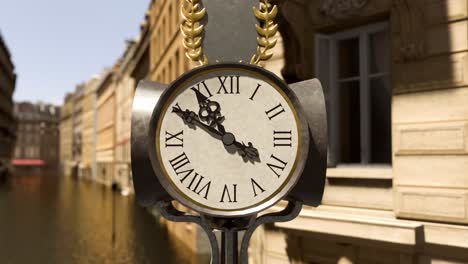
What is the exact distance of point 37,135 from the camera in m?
145

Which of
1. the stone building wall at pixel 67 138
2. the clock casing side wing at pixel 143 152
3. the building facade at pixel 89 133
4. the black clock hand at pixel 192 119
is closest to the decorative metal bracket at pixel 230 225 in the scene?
the clock casing side wing at pixel 143 152

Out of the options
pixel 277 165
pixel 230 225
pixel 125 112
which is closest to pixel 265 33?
pixel 277 165

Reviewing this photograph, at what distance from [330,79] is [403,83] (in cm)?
127

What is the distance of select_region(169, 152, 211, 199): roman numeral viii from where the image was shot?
3459 millimetres

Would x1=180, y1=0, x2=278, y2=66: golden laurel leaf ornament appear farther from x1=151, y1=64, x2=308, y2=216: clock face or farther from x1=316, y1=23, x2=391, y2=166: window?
x1=316, y1=23, x2=391, y2=166: window

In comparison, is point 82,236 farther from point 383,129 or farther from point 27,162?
point 27,162

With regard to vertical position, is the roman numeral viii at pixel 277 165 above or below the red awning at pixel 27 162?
above

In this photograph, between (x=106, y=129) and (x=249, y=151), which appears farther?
(x=106, y=129)

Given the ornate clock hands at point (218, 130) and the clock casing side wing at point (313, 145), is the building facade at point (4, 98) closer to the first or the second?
the ornate clock hands at point (218, 130)

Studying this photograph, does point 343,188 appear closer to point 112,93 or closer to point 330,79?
point 330,79

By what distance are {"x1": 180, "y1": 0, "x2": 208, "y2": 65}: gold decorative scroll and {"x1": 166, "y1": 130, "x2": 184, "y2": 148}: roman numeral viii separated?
766mm

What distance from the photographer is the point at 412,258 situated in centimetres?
562

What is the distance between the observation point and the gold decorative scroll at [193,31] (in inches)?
153

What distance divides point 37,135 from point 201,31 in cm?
15540
